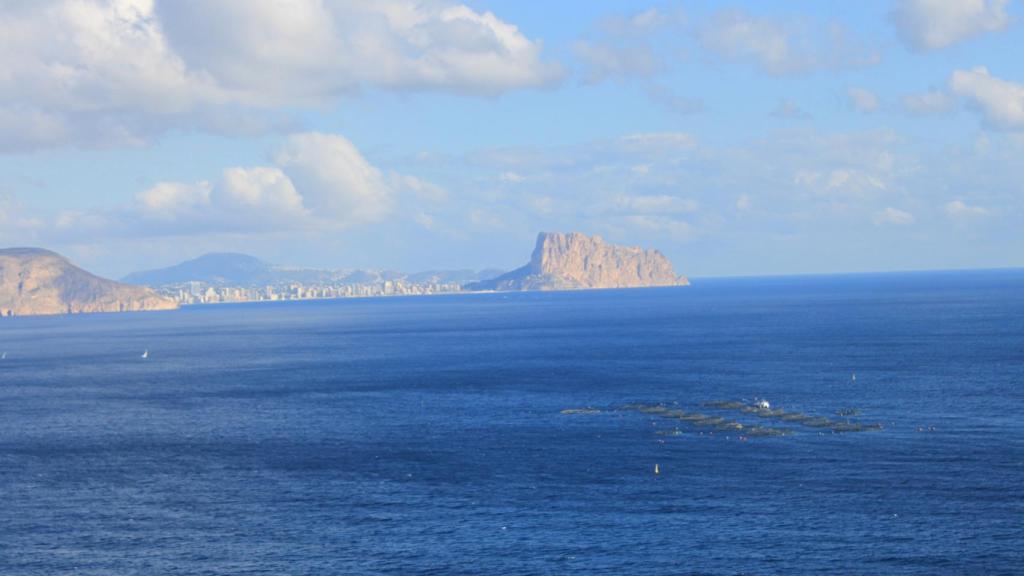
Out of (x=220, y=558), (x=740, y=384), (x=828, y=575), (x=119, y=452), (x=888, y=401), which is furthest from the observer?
(x=740, y=384)

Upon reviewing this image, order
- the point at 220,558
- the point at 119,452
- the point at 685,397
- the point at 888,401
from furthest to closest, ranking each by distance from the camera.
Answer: the point at 685,397
the point at 888,401
the point at 119,452
the point at 220,558

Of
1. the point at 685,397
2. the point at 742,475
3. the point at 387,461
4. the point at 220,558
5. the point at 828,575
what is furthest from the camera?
the point at 685,397

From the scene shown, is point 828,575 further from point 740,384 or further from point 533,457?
point 740,384

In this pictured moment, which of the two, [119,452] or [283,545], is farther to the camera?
[119,452]

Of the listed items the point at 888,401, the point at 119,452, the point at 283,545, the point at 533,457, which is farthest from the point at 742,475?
the point at 119,452

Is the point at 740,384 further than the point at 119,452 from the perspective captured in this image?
Yes

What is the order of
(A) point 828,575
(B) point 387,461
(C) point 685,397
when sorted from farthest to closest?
(C) point 685,397 → (B) point 387,461 → (A) point 828,575

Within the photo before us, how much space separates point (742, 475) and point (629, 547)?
97.7 ft

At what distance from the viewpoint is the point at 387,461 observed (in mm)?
129625

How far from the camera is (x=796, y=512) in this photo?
10012 centimetres

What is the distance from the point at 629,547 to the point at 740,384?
111m

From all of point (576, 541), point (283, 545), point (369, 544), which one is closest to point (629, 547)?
point (576, 541)

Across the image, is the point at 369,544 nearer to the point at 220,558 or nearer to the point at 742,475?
the point at 220,558

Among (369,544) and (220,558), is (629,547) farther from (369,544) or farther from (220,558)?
(220,558)
